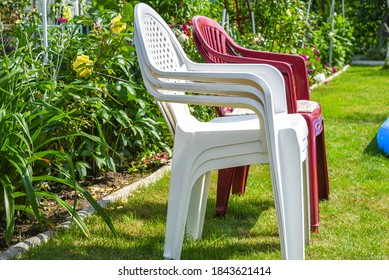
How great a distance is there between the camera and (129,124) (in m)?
4.14

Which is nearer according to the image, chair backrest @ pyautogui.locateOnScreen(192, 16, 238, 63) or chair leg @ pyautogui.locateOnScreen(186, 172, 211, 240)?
A: chair leg @ pyautogui.locateOnScreen(186, 172, 211, 240)

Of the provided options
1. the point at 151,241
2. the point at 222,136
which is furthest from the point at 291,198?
the point at 151,241

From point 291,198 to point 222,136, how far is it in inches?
14.5

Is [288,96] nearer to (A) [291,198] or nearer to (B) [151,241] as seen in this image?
(A) [291,198]

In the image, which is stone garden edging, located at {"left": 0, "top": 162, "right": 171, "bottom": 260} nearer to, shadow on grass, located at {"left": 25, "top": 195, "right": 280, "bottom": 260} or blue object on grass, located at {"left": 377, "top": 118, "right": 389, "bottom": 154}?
shadow on grass, located at {"left": 25, "top": 195, "right": 280, "bottom": 260}

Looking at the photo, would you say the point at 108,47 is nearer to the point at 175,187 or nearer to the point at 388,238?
the point at 175,187

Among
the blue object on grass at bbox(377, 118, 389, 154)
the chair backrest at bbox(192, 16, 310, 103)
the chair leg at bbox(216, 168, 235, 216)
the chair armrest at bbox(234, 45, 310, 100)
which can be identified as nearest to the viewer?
the chair backrest at bbox(192, 16, 310, 103)

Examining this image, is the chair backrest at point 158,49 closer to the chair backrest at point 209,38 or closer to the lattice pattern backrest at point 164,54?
the lattice pattern backrest at point 164,54

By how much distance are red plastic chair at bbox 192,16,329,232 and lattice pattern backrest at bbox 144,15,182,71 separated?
0.58ft

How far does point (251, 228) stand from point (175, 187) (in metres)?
0.67

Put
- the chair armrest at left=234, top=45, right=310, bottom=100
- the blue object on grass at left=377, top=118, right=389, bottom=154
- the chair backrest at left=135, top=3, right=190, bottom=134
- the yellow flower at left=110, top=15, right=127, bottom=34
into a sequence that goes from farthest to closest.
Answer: the blue object on grass at left=377, top=118, right=389, bottom=154 → the yellow flower at left=110, top=15, right=127, bottom=34 → the chair armrest at left=234, top=45, right=310, bottom=100 → the chair backrest at left=135, top=3, right=190, bottom=134

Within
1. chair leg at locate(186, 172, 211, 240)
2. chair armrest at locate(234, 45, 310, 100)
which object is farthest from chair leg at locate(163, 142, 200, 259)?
chair armrest at locate(234, 45, 310, 100)

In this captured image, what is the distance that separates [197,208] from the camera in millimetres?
3121

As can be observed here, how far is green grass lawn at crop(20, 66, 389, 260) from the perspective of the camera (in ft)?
9.79
